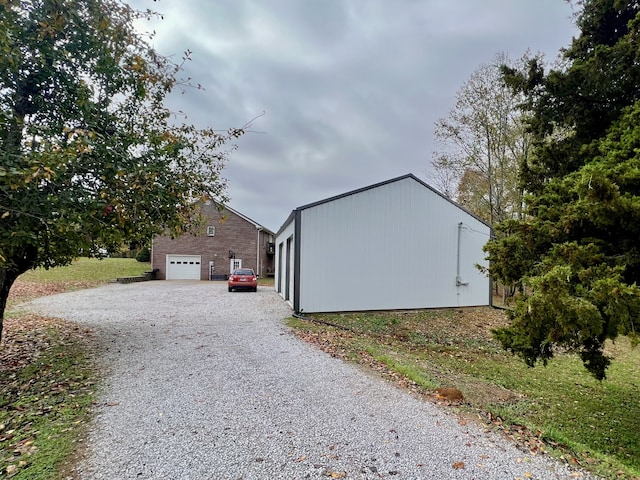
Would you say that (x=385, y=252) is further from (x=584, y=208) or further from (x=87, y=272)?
(x=87, y=272)

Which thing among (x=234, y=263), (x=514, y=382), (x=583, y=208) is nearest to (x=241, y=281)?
(x=234, y=263)

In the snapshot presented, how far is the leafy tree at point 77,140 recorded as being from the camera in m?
3.73

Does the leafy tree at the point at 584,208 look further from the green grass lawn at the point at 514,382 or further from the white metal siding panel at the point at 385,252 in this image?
the white metal siding panel at the point at 385,252

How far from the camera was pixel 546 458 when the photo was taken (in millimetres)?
3031

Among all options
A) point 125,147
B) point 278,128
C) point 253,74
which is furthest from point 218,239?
point 125,147

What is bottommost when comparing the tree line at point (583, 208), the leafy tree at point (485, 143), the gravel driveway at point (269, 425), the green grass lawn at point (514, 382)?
the green grass lawn at point (514, 382)

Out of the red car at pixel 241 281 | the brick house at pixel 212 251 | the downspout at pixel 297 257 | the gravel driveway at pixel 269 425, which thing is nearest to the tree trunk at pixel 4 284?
the gravel driveway at pixel 269 425

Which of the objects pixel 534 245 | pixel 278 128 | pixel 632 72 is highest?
pixel 278 128

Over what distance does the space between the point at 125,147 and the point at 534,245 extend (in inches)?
245

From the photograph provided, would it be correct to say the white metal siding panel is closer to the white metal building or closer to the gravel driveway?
the white metal building

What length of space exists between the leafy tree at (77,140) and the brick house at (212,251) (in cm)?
1995

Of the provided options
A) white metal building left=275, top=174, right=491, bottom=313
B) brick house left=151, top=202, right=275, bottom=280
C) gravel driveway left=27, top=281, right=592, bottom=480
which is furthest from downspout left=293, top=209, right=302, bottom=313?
brick house left=151, top=202, right=275, bottom=280

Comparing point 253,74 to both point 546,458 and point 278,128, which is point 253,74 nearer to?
point 278,128

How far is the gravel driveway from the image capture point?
2.81m
